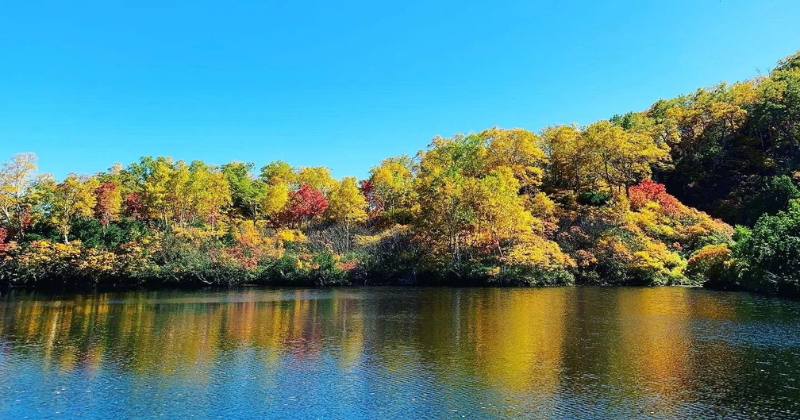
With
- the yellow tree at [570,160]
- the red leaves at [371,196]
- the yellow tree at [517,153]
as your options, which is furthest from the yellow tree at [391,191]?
the yellow tree at [570,160]

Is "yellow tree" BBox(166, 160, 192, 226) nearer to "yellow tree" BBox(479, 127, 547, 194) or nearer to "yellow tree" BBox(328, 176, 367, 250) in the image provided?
"yellow tree" BBox(328, 176, 367, 250)

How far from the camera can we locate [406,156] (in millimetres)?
77750

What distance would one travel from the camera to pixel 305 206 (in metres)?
53.8

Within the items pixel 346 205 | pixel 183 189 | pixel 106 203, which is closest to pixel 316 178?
pixel 346 205

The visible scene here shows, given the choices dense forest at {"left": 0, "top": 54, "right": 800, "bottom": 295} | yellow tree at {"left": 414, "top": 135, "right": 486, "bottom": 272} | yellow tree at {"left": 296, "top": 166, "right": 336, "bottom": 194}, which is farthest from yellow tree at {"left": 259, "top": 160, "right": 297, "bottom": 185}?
yellow tree at {"left": 414, "top": 135, "right": 486, "bottom": 272}

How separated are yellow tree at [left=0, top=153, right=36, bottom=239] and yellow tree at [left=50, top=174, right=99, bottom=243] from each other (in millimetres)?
2645

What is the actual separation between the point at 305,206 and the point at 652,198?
114 feet

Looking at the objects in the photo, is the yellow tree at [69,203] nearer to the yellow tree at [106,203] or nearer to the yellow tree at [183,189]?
the yellow tree at [106,203]

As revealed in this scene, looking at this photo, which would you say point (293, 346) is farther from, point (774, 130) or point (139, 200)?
point (774, 130)

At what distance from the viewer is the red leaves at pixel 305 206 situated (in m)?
53.8

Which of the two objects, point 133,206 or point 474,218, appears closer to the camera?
point 474,218

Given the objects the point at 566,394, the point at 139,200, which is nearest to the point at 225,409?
the point at 566,394

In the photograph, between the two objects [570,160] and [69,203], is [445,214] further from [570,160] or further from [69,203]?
[69,203]

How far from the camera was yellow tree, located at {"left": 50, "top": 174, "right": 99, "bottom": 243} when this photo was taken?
45.1 metres
